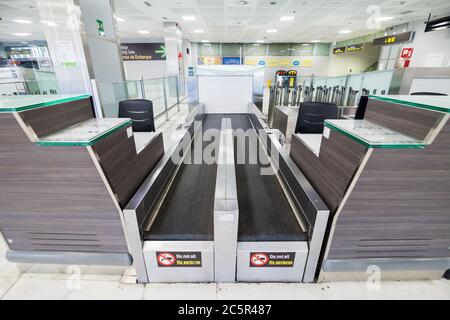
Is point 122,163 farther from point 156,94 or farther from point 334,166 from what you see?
point 156,94

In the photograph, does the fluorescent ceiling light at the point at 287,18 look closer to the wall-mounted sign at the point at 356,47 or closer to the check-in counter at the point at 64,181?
the wall-mounted sign at the point at 356,47

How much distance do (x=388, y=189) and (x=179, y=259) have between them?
125cm

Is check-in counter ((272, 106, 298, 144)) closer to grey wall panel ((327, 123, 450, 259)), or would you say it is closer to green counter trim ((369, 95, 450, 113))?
green counter trim ((369, 95, 450, 113))

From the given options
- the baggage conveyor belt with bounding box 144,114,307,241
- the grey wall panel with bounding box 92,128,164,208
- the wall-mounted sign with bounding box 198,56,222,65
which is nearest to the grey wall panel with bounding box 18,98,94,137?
the grey wall panel with bounding box 92,128,164,208

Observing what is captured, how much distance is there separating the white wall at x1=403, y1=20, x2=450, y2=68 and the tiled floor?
867cm

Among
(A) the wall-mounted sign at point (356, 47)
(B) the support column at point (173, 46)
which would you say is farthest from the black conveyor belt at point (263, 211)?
(A) the wall-mounted sign at point (356, 47)

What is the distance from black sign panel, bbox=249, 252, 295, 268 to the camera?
4.27ft

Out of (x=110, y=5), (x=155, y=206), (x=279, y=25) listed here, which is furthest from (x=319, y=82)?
(x=155, y=206)

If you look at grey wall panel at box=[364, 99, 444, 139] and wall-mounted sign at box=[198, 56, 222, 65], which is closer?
grey wall panel at box=[364, 99, 444, 139]

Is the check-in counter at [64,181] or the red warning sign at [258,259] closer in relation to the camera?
the check-in counter at [64,181]

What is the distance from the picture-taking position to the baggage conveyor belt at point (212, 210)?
1.35m

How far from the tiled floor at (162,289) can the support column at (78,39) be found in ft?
7.97

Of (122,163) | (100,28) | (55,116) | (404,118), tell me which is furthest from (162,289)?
(100,28)
